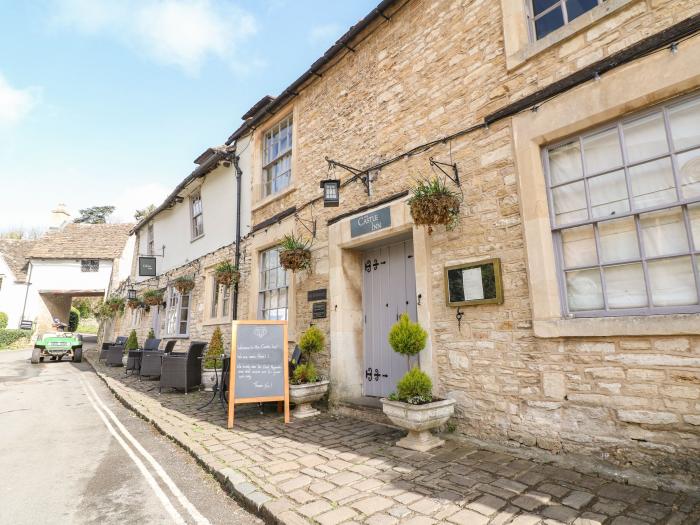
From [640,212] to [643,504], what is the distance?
2434 mm

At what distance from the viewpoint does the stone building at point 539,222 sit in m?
3.37

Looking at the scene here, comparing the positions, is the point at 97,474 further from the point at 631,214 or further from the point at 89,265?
the point at 89,265

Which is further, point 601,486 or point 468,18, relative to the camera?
point 468,18

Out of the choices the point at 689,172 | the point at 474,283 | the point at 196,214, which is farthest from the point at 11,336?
the point at 689,172

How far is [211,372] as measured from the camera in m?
8.95

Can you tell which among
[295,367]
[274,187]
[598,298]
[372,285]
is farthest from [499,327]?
[274,187]

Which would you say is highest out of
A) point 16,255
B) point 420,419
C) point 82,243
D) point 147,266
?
point 82,243

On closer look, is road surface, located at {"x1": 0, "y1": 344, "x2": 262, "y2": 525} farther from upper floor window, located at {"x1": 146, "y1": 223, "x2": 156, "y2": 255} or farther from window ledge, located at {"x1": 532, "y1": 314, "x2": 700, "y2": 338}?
upper floor window, located at {"x1": 146, "y1": 223, "x2": 156, "y2": 255}

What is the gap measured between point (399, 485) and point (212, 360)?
22.5 feet

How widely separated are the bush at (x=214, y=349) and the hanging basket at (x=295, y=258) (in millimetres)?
3540

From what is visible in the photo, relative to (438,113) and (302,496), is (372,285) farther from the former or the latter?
(302,496)

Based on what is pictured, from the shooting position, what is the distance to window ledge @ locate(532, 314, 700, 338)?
10.3 ft

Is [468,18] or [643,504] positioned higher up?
[468,18]

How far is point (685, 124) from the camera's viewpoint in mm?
3434
